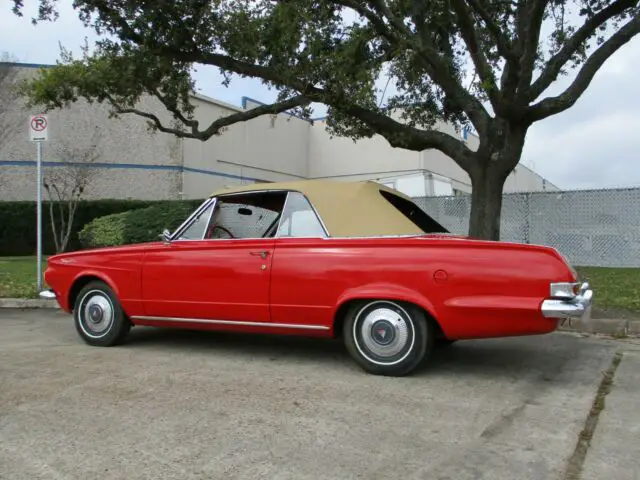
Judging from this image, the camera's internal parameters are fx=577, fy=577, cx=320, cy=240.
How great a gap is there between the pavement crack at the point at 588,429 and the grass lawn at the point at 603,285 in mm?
1462

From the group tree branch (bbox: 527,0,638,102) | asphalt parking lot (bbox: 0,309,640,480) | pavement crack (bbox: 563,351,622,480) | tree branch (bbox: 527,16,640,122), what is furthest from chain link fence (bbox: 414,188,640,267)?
pavement crack (bbox: 563,351,622,480)

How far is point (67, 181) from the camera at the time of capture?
1941 cm

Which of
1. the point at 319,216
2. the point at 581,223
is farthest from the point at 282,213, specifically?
the point at 581,223

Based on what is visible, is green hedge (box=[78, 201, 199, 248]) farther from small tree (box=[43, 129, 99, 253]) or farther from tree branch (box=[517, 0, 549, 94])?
tree branch (box=[517, 0, 549, 94])

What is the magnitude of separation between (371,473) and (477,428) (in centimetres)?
97

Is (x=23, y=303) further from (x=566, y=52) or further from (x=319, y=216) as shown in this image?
(x=566, y=52)

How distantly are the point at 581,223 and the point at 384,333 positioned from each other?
10.9 m

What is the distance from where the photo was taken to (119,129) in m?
21.2

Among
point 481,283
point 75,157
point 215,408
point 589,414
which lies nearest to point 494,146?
point 481,283

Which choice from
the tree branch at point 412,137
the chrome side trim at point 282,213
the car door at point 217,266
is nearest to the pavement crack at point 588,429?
the car door at point 217,266

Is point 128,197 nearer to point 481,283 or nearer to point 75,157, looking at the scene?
point 75,157

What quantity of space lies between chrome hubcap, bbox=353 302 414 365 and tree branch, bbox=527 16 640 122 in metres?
5.81

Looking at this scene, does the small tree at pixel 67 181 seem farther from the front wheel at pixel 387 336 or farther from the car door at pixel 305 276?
the front wheel at pixel 387 336

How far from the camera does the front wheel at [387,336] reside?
4598 millimetres
